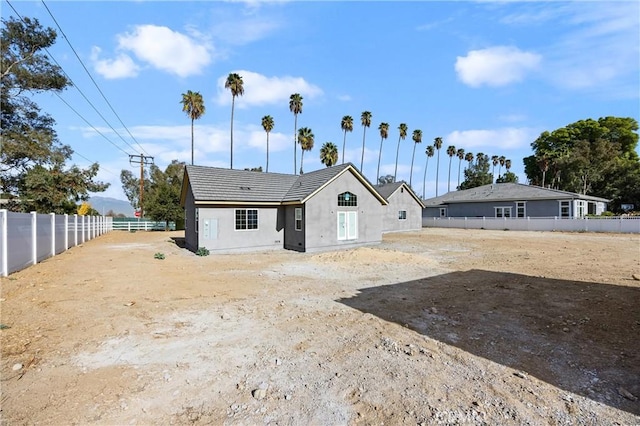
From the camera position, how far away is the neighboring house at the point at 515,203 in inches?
1211

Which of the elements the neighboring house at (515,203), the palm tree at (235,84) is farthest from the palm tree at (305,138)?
the neighboring house at (515,203)

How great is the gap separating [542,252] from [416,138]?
48310mm

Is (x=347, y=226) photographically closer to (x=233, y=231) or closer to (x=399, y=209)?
(x=233, y=231)

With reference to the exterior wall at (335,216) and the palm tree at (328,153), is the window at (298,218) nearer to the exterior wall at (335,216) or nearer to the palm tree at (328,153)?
the exterior wall at (335,216)

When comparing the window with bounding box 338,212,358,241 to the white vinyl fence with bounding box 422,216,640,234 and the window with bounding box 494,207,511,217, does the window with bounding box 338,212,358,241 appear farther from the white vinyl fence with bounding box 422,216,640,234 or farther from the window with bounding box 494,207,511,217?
the window with bounding box 494,207,511,217

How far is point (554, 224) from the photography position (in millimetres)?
28516

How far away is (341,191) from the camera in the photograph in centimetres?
1972

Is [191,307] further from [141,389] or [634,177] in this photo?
[634,177]

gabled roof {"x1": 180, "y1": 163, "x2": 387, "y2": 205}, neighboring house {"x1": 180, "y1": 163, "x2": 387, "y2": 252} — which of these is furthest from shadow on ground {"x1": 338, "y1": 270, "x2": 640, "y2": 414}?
gabled roof {"x1": 180, "y1": 163, "x2": 387, "y2": 205}

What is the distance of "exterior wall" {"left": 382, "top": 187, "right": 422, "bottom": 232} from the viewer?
34.3 m

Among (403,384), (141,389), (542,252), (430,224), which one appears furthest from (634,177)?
(141,389)

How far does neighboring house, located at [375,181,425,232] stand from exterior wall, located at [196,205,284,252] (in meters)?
16.7

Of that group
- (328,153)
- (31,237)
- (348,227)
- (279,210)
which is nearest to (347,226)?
(348,227)

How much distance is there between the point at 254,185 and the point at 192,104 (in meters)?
24.2
